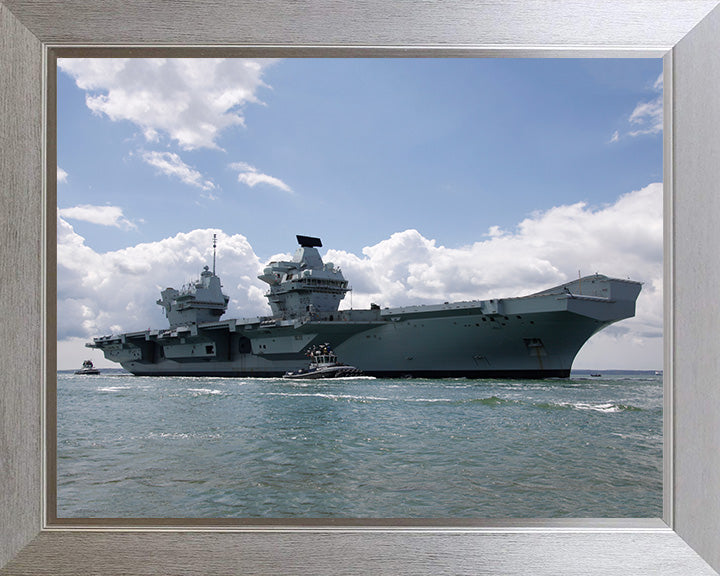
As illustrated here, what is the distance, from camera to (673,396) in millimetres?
1759

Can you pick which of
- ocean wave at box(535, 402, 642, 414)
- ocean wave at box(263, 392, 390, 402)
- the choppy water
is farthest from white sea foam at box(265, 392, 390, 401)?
ocean wave at box(535, 402, 642, 414)

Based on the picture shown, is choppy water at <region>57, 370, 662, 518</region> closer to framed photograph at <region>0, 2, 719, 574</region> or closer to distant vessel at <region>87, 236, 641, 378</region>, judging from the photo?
framed photograph at <region>0, 2, 719, 574</region>

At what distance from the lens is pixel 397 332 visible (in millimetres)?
18750

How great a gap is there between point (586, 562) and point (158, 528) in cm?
139

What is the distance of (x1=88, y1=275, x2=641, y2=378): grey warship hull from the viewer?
1633 centimetres

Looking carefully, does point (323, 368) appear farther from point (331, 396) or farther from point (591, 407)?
point (591, 407)

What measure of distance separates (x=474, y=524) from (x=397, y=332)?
17.0 meters

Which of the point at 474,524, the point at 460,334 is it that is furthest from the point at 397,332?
the point at 474,524

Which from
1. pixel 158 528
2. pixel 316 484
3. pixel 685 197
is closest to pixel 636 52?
pixel 685 197

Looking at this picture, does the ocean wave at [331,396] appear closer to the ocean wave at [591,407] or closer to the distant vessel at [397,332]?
the ocean wave at [591,407]

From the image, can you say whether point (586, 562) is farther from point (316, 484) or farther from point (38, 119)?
point (316, 484)

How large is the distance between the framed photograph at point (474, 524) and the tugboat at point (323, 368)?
17786 millimetres

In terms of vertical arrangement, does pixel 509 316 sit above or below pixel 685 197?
below

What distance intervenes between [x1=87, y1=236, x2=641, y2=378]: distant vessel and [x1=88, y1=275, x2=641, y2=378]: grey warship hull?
0.03 m
